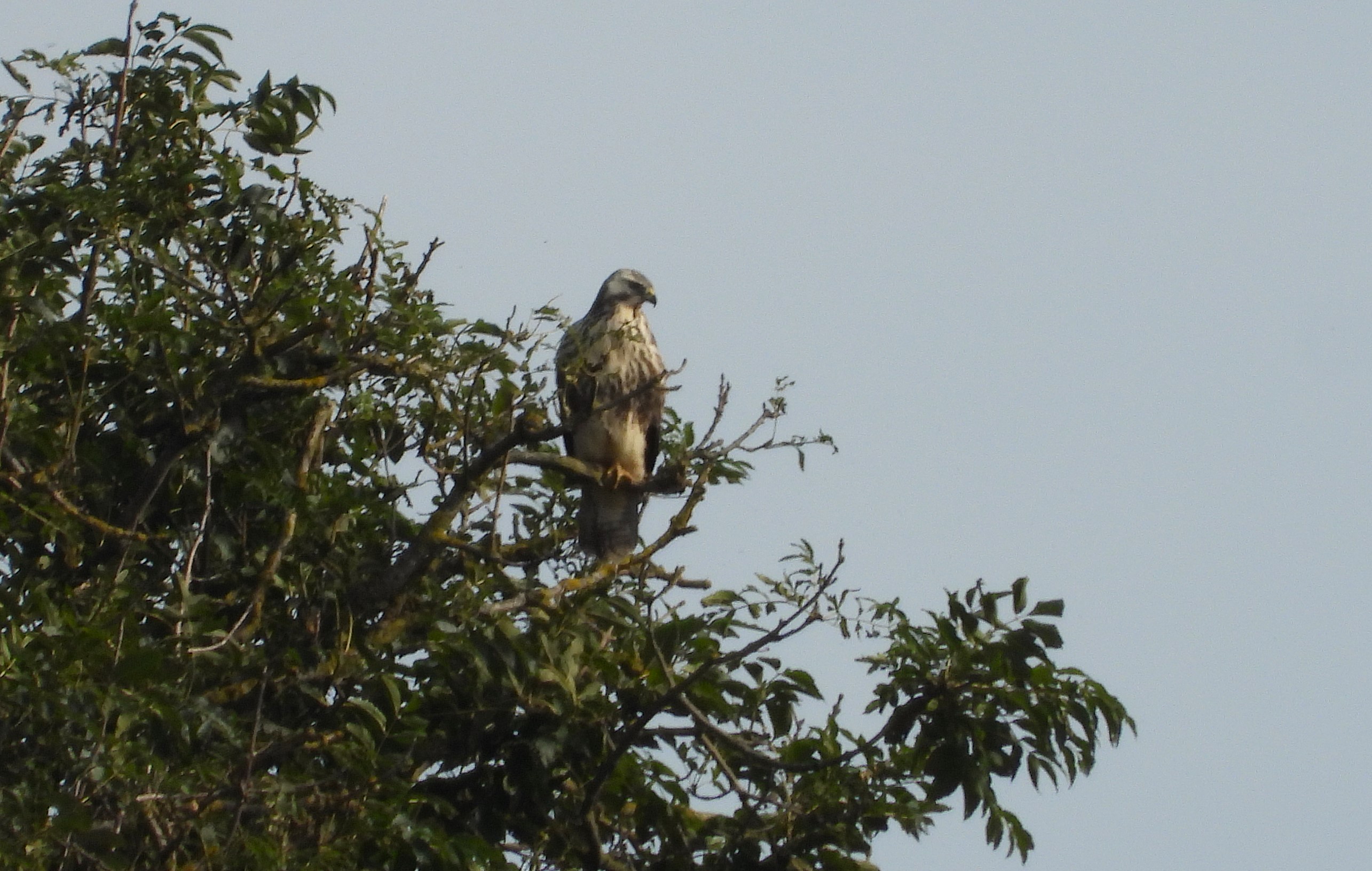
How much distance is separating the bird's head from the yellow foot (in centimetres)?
85

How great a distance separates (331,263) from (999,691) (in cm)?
210

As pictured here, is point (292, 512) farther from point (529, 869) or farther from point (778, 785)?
point (778, 785)

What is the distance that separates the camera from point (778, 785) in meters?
4.18

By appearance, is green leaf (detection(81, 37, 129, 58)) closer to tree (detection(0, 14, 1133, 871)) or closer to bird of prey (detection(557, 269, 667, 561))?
tree (detection(0, 14, 1133, 871))

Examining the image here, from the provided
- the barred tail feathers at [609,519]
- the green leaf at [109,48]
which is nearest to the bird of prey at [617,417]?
the barred tail feathers at [609,519]

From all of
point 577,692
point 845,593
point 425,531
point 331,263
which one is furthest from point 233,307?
point 845,593

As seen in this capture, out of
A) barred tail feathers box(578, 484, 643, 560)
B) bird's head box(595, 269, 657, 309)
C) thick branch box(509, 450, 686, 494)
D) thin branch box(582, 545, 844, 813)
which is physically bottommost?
thin branch box(582, 545, 844, 813)

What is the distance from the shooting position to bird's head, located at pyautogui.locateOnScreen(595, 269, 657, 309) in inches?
272

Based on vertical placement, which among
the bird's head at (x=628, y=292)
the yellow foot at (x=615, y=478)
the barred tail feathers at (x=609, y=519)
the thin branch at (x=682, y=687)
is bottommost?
the thin branch at (x=682, y=687)

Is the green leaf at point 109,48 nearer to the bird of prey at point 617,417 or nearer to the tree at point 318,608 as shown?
the tree at point 318,608

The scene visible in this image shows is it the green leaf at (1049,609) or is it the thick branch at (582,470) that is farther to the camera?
the thick branch at (582,470)

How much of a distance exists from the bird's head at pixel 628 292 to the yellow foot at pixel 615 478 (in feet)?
2.77

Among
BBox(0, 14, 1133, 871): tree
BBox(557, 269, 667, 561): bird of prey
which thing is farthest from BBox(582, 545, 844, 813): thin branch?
BBox(557, 269, 667, 561): bird of prey

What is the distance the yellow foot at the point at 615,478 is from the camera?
620 centimetres
